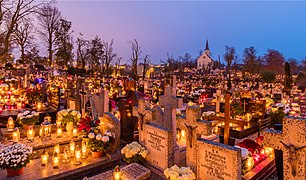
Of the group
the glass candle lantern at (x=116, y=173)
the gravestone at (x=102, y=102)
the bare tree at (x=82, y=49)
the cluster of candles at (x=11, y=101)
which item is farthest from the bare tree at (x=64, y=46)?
the glass candle lantern at (x=116, y=173)

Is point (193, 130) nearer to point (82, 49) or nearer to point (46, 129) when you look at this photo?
point (46, 129)

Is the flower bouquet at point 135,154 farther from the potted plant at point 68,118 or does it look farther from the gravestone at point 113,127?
the potted plant at point 68,118

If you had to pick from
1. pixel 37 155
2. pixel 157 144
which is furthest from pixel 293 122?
pixel 37 155

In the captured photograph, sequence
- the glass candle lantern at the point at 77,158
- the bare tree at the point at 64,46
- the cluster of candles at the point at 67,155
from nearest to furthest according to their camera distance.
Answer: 1. the cluster of candles at the point at 67,155
2. the glass candle lantern at the point at 77,158
3. the bare tree at the point at 64,46

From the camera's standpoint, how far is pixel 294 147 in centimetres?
413

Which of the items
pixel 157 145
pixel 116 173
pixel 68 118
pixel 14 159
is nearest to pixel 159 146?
pixel 157 145

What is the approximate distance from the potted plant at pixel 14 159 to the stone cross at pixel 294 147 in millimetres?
6130

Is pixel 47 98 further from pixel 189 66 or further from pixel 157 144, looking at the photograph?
pixel 189 66

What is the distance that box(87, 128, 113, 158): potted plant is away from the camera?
285 inches

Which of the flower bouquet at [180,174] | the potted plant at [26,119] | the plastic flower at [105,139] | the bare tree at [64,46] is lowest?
the flower bouquet at [180,174]

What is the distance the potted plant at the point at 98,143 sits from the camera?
23.8 feet

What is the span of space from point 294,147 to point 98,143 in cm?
533

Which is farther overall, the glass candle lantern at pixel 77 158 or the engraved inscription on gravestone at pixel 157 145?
the glass candle lantern at pixel 77 158

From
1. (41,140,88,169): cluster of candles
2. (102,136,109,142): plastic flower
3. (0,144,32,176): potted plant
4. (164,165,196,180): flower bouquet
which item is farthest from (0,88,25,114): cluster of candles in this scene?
(164,165,196,180): flower bouquet
